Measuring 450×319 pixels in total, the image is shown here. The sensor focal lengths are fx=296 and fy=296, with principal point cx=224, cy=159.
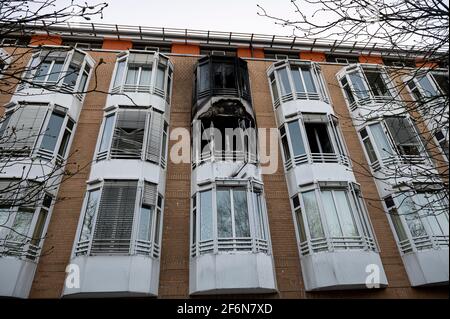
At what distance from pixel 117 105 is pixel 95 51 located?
5.19 meters

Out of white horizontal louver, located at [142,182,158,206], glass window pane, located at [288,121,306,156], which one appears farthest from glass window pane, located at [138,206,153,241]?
glass window pane, located at [288,121,306,156]

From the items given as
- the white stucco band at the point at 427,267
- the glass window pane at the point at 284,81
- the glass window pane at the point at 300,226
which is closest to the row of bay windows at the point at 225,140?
the glass window pane at the point at 300,226

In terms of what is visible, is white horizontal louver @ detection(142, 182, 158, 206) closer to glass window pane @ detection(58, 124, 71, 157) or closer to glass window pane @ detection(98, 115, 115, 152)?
glass window pane @ detection(98, 115, 115, 152)

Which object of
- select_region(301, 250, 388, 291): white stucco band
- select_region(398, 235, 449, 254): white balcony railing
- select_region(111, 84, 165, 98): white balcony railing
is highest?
select_region(111, 84, 165, 98): white balcony railing

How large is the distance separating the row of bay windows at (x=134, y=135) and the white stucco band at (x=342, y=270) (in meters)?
6.64

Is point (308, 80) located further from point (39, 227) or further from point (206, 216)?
point (39, 227)

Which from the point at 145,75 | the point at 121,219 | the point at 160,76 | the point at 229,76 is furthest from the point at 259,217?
the point at 145,75

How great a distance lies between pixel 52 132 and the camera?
38.1 feet

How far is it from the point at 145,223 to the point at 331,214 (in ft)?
21.0

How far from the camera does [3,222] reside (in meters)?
9.27

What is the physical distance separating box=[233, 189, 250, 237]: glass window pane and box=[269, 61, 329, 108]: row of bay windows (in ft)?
18.1

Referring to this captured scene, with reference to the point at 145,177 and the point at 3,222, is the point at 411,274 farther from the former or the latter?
the point at 3,222

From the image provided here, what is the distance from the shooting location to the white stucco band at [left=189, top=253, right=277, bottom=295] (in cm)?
869
